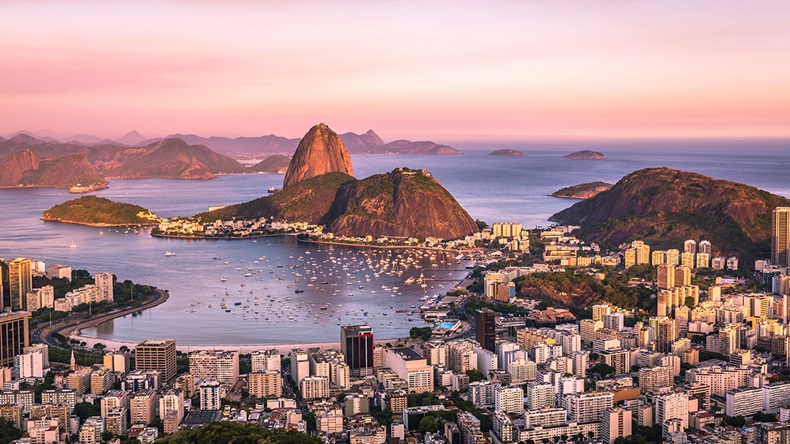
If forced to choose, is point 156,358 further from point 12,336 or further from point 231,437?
point 231,437

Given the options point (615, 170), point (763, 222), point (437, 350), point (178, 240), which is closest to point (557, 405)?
point (437, 350)

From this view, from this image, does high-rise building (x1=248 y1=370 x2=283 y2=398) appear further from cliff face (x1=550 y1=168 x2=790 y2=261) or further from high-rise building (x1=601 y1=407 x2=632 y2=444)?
cliff face (x1=550 y1=168 x2=790 y2=261)

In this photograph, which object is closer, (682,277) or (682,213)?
(682,277)

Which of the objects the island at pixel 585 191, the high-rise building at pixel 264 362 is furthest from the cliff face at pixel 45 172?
the high-rise building at pixel 264 362

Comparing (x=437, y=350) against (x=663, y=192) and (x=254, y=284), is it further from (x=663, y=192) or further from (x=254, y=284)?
(x=663, y=192)

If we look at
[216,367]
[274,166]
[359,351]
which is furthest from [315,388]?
[274,166]

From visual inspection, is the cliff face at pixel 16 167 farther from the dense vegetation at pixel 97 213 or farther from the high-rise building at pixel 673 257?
the high-rise building at pixel 673 257
